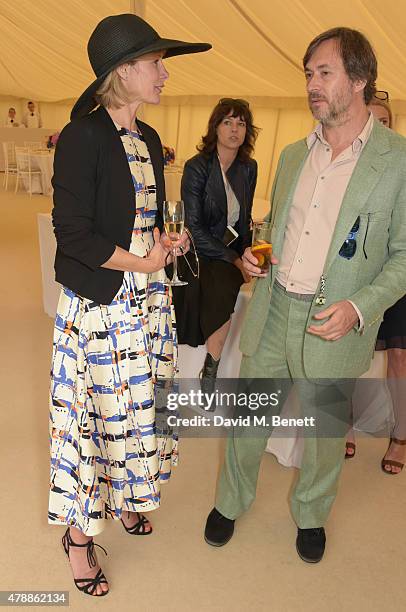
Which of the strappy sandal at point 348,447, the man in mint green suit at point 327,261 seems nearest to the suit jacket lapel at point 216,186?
the man in mint green suit at point 327,261

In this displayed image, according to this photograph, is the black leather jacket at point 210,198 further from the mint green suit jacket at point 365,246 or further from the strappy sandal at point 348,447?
the strappy sandal at point 348,447

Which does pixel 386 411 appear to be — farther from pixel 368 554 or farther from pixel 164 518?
pixel 164 518

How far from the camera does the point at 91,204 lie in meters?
1.68

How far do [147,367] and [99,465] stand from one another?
43cm

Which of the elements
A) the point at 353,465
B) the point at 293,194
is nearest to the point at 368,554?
the point at 353,465

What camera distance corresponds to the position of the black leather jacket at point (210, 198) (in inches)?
112

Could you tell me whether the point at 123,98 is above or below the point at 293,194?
above

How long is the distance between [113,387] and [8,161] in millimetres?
12523

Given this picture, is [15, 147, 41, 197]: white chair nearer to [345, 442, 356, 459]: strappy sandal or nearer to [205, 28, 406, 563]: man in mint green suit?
[345, 442, 356, 459]: strappy sandal

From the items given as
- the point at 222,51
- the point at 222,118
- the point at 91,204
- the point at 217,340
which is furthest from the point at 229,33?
the point at 91,204

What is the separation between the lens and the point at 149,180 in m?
1.87

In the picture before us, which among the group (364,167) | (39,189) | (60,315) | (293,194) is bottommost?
(39,189)

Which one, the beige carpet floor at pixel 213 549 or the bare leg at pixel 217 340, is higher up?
the bare leg at pixel 217 340

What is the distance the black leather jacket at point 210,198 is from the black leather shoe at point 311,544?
4.53ft
